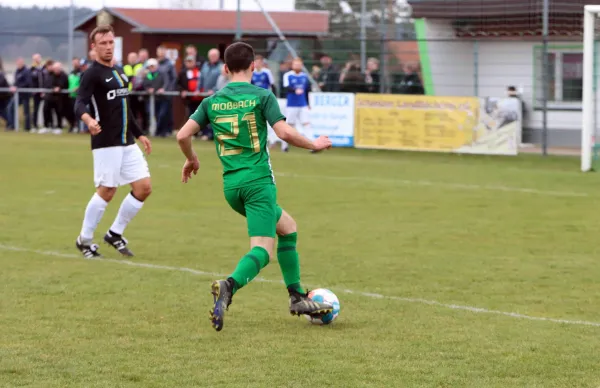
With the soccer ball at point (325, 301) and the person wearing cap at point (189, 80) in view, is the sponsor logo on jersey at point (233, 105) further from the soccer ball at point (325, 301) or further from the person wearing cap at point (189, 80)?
the person wearing cap at point (189, 80)

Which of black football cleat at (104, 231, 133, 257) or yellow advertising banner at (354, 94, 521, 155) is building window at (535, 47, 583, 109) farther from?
black football cleat at (104, 231, 133, 257)

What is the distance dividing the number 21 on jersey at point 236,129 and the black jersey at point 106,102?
318cm

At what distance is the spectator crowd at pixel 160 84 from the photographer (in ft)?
83.8

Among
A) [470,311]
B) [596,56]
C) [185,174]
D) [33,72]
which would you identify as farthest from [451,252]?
[33,72]

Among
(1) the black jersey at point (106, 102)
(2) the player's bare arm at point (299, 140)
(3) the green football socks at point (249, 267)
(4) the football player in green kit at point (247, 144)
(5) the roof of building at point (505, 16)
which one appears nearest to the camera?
(2) the player's bare arm at point (299, 140)

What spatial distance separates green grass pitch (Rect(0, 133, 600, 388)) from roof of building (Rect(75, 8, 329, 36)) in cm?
1676

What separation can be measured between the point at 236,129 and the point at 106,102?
3351 millimetres

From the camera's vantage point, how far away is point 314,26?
3356 cm

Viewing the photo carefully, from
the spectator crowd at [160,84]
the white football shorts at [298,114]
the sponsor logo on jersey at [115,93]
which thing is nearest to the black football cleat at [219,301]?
the sponsor logo on jersey at [115,93]

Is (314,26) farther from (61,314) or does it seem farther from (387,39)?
(61,314)

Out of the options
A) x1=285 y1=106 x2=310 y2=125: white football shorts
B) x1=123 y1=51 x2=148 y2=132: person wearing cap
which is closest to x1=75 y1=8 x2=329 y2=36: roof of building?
x1=123 y1=51 x2=148 y2=132: person wearing cap

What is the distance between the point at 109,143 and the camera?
398 inches

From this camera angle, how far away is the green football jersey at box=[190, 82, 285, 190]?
278 inches

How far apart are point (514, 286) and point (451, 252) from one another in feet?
6.10
